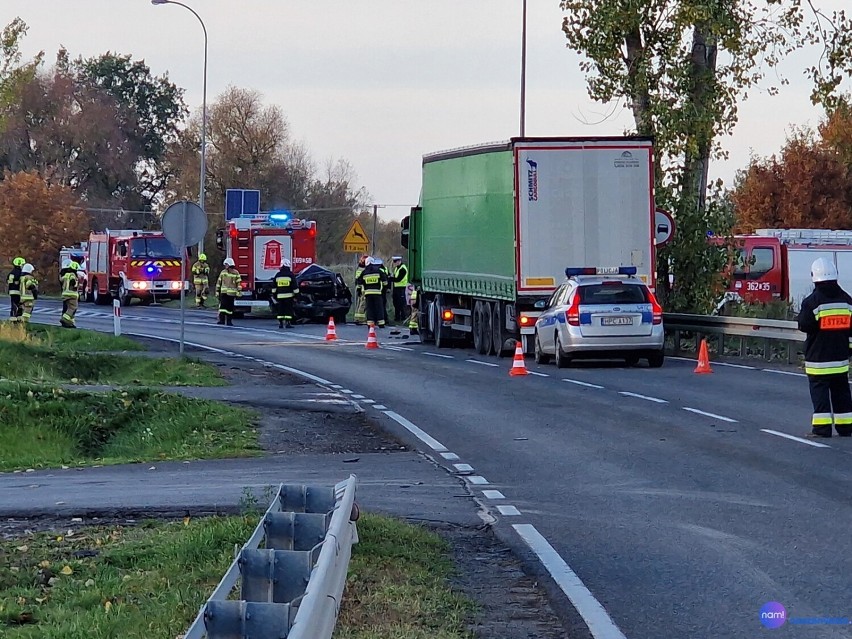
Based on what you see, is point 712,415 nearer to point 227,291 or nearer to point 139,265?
point 227,291

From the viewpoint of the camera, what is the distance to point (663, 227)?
1104 inches

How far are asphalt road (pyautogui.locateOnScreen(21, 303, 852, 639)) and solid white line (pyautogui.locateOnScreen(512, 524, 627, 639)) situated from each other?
18 millimetres

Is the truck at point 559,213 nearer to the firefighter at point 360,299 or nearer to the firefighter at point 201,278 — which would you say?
the firefighter at point 360,299

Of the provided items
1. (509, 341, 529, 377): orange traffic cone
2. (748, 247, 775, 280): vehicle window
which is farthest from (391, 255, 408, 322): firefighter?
(509, 341, 529, 377): orange traffic cone

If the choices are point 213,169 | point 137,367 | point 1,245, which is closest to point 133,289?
point 213,169

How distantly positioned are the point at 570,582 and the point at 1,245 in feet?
235

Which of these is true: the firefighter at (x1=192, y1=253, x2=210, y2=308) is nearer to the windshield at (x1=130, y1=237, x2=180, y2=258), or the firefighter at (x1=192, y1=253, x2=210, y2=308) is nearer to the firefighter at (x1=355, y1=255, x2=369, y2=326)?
the windshield at (x1=130, y1=237, x2=180, y2=258)

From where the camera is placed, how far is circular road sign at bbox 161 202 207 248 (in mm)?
24188

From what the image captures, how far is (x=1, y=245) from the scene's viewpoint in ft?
249

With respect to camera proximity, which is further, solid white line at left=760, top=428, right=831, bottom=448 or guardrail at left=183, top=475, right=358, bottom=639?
solid white line at left=760, top=428, right=831, bottom=448

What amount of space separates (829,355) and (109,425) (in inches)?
342

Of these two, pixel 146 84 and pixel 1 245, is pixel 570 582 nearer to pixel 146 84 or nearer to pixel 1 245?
pixel 1 245

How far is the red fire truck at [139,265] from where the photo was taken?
188 feet

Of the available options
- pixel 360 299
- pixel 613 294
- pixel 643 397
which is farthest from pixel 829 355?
pixel 360 299
